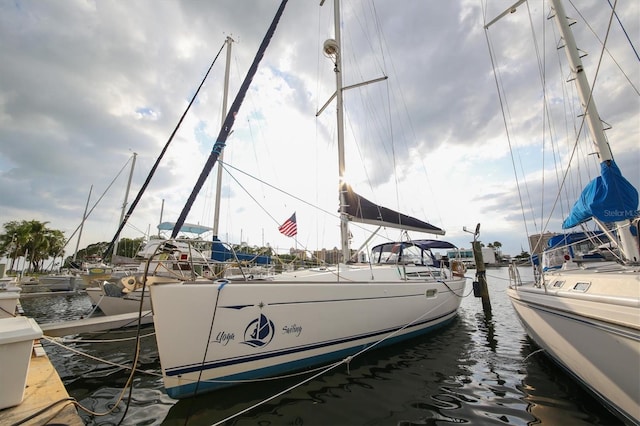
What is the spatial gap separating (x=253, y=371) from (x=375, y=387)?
5.79 feet

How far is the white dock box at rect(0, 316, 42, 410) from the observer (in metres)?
2.29

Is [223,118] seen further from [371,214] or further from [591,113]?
[591,113]

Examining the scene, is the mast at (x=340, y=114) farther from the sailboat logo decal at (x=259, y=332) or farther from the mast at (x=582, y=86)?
the mast at (x=582, y=86)

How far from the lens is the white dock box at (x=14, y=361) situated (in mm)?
2285

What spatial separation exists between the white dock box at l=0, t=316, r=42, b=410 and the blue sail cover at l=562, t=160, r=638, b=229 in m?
7.02

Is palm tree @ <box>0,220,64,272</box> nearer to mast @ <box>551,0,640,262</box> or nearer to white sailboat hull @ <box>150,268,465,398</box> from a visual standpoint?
white sailboat hull @ <box>150,268,465,398</box>

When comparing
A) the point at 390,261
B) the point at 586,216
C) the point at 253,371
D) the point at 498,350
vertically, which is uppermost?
the point at 586,216

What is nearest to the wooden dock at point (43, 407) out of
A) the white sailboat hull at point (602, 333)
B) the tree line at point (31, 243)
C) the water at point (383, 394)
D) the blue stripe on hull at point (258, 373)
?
the water at point (383, 394)

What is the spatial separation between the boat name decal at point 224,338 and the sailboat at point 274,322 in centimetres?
1

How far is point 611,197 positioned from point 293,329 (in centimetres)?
506

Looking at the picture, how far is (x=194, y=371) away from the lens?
330 centimetres

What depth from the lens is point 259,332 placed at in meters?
3.64

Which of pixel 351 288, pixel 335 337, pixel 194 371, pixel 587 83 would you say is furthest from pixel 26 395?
pixel 587 83

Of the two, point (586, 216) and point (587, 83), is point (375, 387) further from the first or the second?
point (587, 83)
